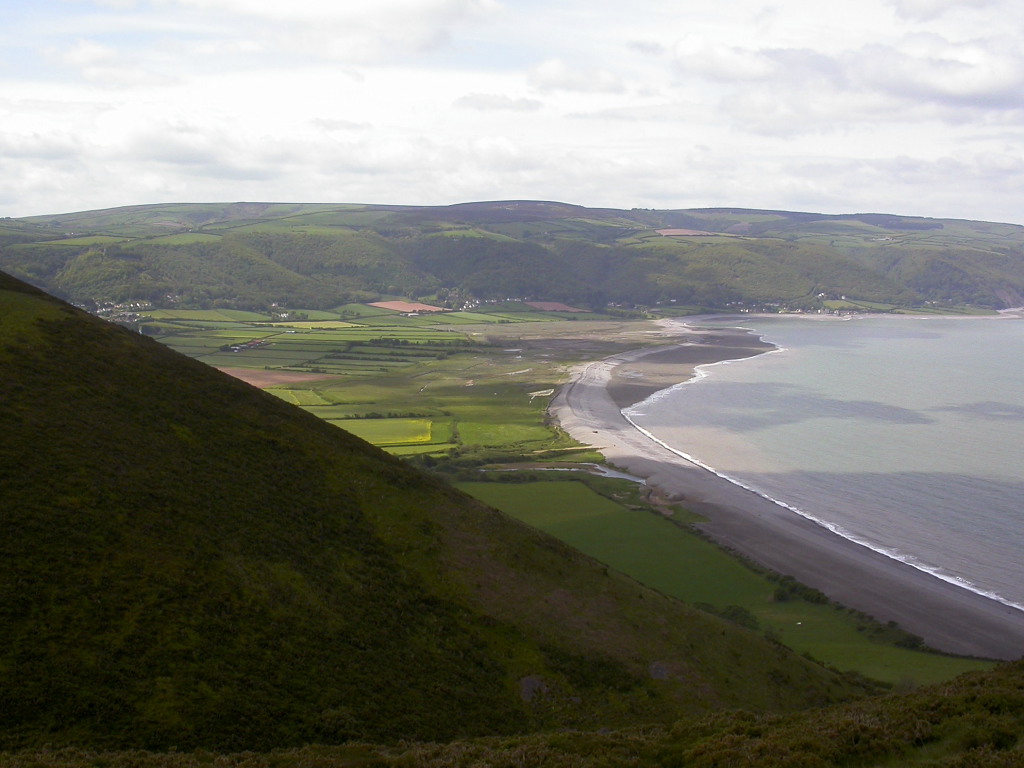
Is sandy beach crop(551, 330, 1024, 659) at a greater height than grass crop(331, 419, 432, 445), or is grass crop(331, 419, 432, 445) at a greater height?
grass crop(331, 419, 432, 445)

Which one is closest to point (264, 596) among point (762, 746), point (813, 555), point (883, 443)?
point (762, 746)

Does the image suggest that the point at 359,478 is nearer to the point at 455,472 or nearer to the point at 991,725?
the point at 991,725

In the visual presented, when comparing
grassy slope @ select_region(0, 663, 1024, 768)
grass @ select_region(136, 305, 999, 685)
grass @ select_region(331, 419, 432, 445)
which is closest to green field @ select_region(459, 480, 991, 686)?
grass @ select_region(136, 305, 999, 685)

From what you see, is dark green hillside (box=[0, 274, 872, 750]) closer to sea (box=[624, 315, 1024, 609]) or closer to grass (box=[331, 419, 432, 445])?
sea (box=[624, 315, 1024, 609])

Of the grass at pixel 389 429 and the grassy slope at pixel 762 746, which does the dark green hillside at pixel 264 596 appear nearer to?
the grassy slope at pixel 762 746

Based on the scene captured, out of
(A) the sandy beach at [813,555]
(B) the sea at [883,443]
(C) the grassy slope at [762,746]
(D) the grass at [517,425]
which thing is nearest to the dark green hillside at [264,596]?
(C) the grassy slope at [762,746]

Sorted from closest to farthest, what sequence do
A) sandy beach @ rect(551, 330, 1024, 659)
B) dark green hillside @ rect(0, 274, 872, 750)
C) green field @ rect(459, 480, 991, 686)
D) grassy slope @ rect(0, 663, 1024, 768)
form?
grassy slope @ rect(0, 663, 1024, 768)
dark green hillside @ rect(0, 274, 872, 750)
green field @ rect(459, 480, 991, 686)
sandy beach @ rect(551, 330, 1024, 659)

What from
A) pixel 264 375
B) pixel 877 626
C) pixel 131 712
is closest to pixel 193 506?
pixel 131 712
